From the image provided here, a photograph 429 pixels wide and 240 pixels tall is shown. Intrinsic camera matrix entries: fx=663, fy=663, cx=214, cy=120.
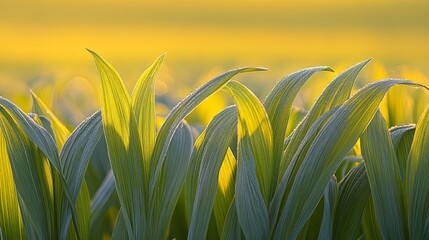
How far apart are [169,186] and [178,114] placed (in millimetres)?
81

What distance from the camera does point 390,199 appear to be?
0.63 metres

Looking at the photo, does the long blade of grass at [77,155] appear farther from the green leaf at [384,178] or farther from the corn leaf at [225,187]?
the green leaf at [384,178]

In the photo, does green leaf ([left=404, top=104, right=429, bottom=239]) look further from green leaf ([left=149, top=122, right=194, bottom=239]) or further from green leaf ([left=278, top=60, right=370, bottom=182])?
green leaf ([left=149, top=122, right=194, bottom=239])

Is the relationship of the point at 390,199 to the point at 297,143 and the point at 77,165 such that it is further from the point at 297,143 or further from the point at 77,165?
the point at 77,165

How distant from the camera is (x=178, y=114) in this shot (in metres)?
0.62

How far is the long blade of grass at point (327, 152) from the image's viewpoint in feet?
1.98

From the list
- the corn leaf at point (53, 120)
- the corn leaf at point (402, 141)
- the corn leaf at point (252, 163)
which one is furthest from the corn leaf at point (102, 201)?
the corn leaf at point (402, 141)

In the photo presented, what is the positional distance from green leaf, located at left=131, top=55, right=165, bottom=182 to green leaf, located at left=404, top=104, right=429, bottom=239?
0.82 ft

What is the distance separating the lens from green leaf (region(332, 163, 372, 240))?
0.66 m

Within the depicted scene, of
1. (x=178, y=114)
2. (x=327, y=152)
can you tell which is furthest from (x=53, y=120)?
(x=327, y=152)

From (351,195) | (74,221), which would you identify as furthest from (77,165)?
(351,195)

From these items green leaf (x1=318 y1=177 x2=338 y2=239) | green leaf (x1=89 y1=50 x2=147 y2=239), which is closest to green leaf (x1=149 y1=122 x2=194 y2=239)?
green leaf (x1=89 y1=50 x2=147 y2=239)

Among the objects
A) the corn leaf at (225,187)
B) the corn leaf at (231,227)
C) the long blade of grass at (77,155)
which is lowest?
the corn leaf at (231,227)

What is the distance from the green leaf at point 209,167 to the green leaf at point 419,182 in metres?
0.17
